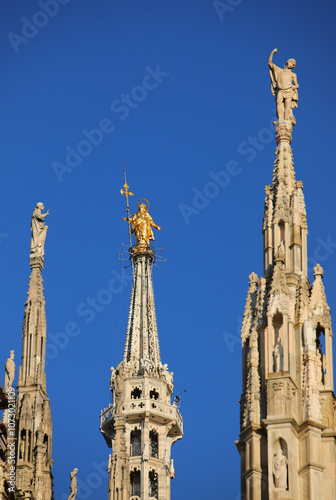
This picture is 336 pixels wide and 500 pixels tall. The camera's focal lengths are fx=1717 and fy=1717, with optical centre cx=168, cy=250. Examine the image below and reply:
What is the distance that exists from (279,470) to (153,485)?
2426 inches

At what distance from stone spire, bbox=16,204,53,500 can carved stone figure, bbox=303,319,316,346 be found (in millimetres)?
9859

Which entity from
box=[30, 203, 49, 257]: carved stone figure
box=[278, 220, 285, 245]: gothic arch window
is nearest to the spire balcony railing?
box=[30, 203, 49, 257]: carved stone figure

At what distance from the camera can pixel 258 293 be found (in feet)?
160

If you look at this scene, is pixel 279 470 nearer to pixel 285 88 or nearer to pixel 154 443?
pixel 285 88

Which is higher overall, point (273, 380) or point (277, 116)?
point (277, 116)

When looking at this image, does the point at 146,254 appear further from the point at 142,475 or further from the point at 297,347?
the point at 297,347

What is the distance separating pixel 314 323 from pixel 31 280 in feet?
41.9

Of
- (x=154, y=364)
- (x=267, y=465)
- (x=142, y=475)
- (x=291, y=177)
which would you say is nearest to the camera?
(x=267, y=465)

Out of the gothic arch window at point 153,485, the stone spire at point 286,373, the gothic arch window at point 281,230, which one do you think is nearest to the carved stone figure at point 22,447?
the stone spire at point 286,373

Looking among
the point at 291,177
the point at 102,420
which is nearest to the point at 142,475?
the point at 102,420

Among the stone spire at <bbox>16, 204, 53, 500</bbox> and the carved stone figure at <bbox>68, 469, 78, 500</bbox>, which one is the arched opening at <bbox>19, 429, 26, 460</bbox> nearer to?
the stone spire at <bbox>16, 204, 53, 500</bbox>

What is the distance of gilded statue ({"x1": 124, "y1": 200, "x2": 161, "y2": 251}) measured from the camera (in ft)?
393

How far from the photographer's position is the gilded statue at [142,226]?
120 meters

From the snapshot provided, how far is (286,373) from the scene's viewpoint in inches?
1834
